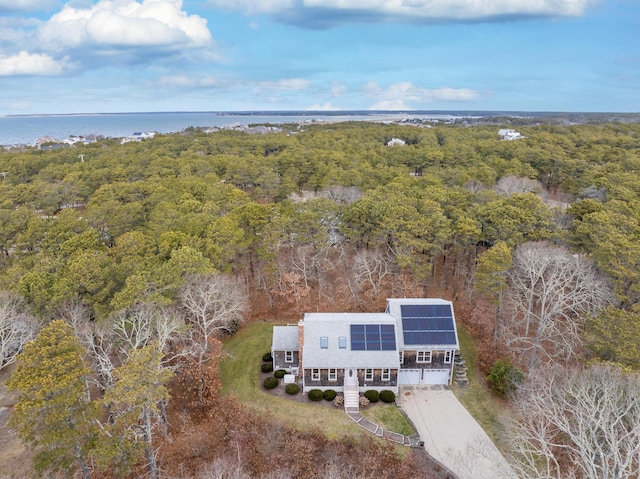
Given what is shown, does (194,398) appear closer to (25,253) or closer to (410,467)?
(410,467)

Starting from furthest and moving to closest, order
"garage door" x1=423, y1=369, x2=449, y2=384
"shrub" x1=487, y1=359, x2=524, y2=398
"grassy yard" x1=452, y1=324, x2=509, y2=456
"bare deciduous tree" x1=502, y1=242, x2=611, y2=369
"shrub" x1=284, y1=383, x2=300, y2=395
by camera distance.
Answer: "garage door" x1=423, y1=369, x2=449, y2=384 → "shrub" x1=284, y1=383, x2=300, y2=395 → "bare deciduous tree" x1=502, y1=242, x2=611, y2=369 → "shrub" x1=487, y1=359, x2=524, y2=398 → "grassy yard" x1=452, y1=324, x2=509, y2=456

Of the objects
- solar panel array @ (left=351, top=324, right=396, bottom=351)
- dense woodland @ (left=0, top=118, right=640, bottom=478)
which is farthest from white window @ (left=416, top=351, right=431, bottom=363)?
dense woodland @ (left=0, top=118, right=640, bottom=478)

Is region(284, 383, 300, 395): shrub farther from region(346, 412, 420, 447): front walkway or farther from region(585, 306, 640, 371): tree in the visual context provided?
region(585, 306, 640, 371): tree

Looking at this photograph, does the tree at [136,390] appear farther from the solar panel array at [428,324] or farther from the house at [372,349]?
the solar panel array at [428,324]

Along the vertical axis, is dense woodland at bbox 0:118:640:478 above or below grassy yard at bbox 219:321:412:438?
above

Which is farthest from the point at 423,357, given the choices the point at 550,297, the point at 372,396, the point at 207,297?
the point at 207,297
